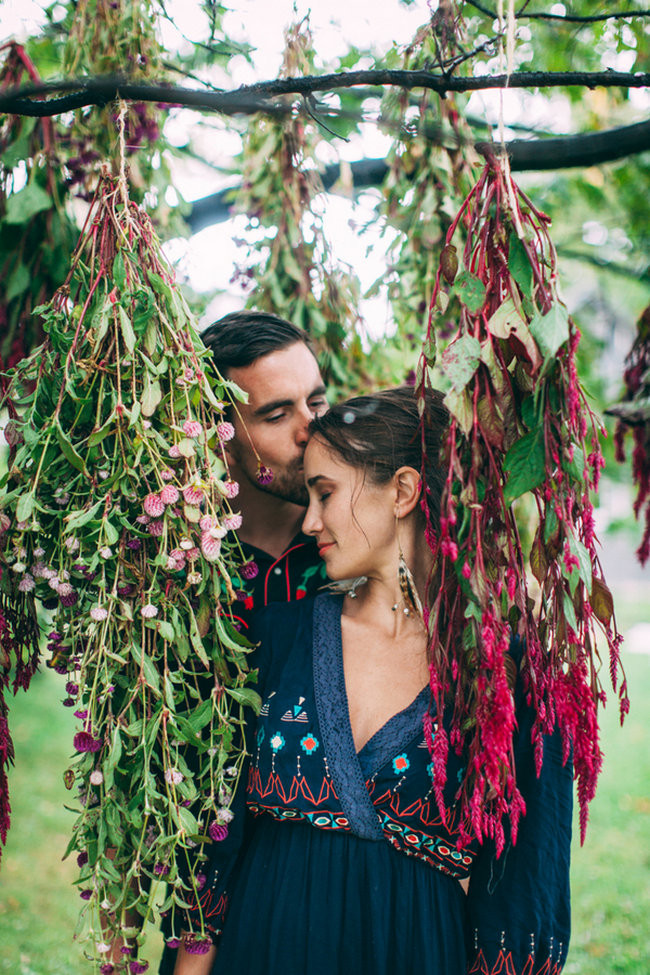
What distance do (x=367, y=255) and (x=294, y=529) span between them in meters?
0.87

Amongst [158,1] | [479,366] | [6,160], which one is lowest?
[479,366]

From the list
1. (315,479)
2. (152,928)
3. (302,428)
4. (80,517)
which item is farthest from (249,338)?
(152,928)

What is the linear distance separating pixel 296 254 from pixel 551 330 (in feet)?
4.52

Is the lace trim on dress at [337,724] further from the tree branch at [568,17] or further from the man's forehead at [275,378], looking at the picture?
the tree branch at [568,17]

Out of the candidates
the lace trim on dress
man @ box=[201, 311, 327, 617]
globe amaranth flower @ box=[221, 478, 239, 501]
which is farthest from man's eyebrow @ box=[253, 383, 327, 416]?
globe amaranth flower @ box=[221, 478, 239, 501]

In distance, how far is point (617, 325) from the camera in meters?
4.91

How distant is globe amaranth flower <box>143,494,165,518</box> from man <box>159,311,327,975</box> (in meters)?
0.64

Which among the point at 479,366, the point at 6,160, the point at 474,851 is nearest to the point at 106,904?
the point at 474,851

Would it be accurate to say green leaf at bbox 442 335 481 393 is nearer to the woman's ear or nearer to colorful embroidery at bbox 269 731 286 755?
the woman's ear

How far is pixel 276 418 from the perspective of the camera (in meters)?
1.87

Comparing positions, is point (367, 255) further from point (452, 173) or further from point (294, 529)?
point (294, 529)

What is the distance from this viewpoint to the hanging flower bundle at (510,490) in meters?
1.02

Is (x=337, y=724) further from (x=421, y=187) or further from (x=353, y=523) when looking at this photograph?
(x=421, y=187)

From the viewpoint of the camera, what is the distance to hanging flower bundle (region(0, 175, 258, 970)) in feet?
3.81
